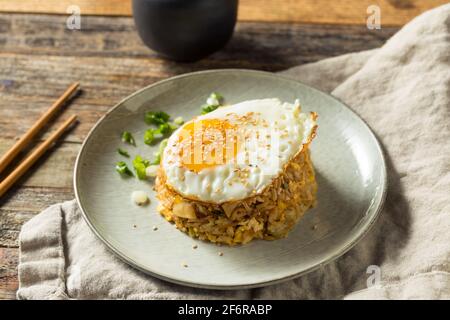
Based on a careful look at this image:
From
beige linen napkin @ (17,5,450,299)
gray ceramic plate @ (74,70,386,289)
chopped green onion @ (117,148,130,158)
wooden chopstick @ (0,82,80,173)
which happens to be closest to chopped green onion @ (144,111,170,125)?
gray ceramic plate @ (74,70,386,289)

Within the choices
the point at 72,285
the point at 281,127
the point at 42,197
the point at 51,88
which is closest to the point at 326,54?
the point at 281,127

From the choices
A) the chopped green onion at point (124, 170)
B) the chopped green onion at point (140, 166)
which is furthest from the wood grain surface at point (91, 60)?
the chopped green onion at point (140, 166)

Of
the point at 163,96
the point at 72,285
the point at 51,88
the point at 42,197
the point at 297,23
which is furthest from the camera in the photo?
the point at 297,23

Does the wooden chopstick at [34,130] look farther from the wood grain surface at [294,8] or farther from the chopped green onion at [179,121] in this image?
the wood grain surface at [294,8]

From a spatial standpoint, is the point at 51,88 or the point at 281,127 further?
the point at 51,88

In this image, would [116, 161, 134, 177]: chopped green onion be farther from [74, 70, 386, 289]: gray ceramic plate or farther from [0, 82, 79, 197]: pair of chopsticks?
[0, 82, 79, 197]: pair of chopsticks

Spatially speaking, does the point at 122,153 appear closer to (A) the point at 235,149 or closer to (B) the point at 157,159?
(B) the point at 157,159

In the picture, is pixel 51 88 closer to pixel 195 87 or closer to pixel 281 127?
pixel 195 87

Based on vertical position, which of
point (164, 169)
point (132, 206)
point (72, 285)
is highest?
point (164, 169)
